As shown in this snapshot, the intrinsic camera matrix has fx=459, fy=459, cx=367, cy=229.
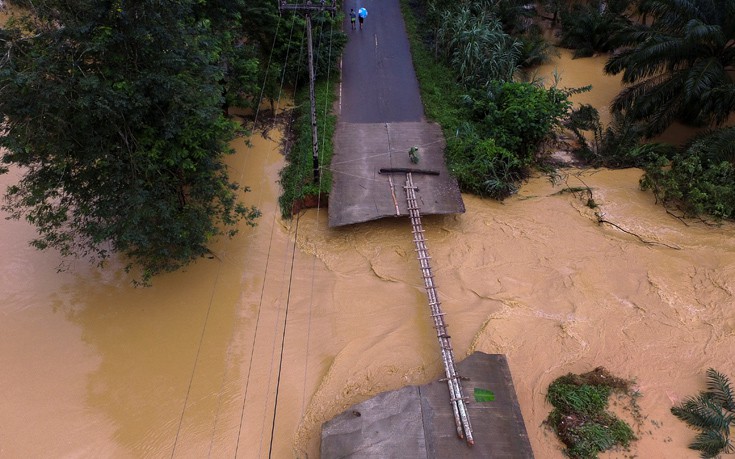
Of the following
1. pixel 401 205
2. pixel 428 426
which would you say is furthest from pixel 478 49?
pixel 428 426

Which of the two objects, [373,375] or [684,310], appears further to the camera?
[684,310]

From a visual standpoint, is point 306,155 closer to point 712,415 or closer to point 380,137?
point 380,137

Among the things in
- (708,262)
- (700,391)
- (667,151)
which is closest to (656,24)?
(667,151)

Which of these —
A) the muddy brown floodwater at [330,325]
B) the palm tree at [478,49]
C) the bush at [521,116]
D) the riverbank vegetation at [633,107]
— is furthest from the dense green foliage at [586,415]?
the palm tree at [478,49]

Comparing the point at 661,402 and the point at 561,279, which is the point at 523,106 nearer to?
the point at 561,279

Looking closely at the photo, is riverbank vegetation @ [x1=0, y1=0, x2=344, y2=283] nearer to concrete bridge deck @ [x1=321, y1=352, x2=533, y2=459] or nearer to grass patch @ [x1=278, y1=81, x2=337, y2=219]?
grass patch @ [x1=278, y1=81, x2=337, y2=219]

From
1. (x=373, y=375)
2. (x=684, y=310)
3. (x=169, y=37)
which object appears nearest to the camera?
(x=169, y=37)
